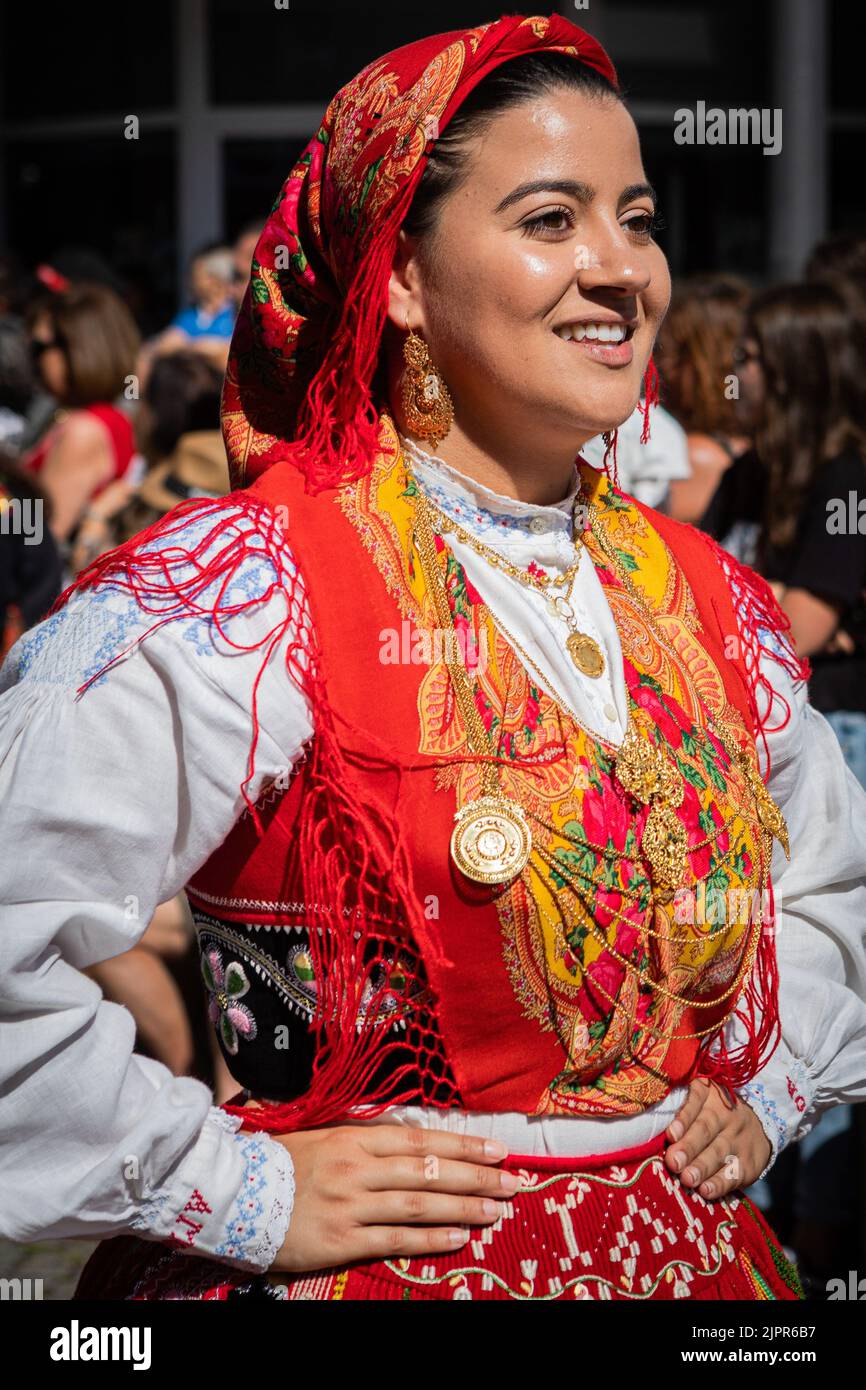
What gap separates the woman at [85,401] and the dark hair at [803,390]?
2.75m

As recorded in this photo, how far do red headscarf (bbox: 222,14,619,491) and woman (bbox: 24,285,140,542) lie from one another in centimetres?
417

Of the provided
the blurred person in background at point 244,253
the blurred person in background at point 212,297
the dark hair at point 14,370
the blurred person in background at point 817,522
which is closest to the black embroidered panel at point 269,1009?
the blurred person in background at point 817,522

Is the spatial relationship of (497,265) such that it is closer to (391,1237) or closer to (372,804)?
(372,804)

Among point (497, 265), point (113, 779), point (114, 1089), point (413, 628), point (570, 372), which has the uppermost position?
point (497, 265)

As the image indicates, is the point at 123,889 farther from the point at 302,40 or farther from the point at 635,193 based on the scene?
the point at 302,40

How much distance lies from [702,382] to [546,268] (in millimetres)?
3331

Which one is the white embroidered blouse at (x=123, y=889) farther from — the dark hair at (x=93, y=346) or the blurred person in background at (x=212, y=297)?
the blurred person in background at (x=212, y=297)

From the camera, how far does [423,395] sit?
187 cm

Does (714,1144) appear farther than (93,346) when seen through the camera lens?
No

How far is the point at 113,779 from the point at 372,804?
0.26 metres

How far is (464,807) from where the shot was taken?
167cm

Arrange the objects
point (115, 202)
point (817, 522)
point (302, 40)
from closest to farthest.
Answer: point (817, 522)
point (302, 40)
point (115, 202)

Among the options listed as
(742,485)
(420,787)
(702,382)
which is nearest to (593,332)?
(420,787)

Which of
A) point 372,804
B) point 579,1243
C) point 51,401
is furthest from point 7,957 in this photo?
point 51,401
